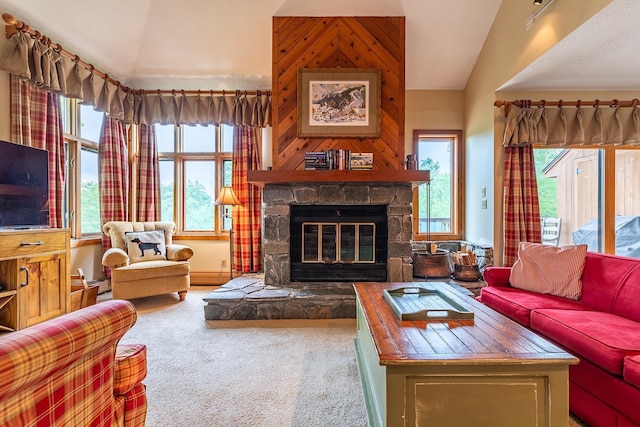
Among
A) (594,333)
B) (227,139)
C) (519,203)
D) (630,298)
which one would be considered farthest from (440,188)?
(227,139)

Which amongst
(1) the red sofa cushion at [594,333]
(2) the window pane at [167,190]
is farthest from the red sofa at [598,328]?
(2) the window pane at [167,190]

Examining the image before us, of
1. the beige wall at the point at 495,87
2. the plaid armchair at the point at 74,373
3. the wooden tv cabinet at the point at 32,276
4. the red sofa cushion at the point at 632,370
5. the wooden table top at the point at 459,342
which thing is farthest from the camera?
the beige wall at the point at 495,87

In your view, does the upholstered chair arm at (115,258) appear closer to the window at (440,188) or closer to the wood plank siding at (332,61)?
the wood plank siding at (332,61)

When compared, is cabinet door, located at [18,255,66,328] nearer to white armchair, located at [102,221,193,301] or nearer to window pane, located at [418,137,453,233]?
white armchair, located at [102,221,193,301]

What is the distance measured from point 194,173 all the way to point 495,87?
4.14 metres

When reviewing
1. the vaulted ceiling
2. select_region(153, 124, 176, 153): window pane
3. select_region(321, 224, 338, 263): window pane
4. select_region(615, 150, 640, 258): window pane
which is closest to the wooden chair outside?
select_region(615, 150, 640, 258): window pane

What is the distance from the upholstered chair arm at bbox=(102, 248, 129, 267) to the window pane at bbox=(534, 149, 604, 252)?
4883 mm

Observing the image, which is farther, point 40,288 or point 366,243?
point 366,243

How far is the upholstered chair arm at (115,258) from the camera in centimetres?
345

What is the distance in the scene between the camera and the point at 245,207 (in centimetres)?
450

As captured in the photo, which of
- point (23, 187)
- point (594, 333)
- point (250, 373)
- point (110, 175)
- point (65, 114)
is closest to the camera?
point (594, 333)

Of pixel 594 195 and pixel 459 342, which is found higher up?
pixel 594 195

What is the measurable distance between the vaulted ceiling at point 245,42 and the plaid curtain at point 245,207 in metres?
0.77

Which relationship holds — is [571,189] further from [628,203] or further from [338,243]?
[338,243]
